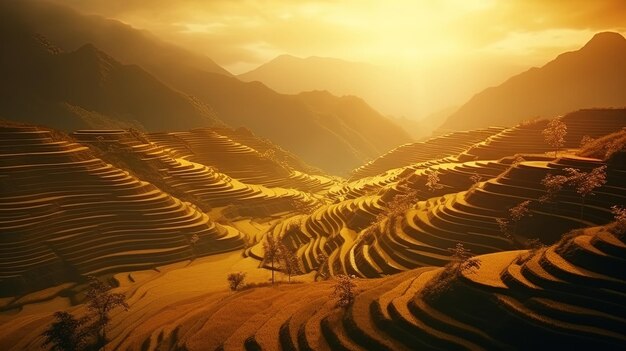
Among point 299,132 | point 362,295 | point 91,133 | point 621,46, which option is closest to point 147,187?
point 91,133

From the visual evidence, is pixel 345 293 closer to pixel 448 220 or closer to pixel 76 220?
pixel 448 220

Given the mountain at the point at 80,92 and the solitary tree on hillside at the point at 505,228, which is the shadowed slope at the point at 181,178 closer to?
the solitary tree on hillside at the point at 505,228

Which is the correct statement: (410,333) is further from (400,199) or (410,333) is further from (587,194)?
(400,199)

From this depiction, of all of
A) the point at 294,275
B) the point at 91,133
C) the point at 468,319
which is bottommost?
the point at 294,275

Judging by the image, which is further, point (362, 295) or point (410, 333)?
point (362, 295)

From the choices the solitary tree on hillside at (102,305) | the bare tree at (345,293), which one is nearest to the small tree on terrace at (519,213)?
the bare tree at (345,293)

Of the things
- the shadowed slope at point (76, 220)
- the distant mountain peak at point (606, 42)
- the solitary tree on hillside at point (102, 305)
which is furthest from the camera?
the distant mountain peak at point (606, 42)

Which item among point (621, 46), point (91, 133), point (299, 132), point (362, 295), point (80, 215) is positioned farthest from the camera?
point (299, 132)
